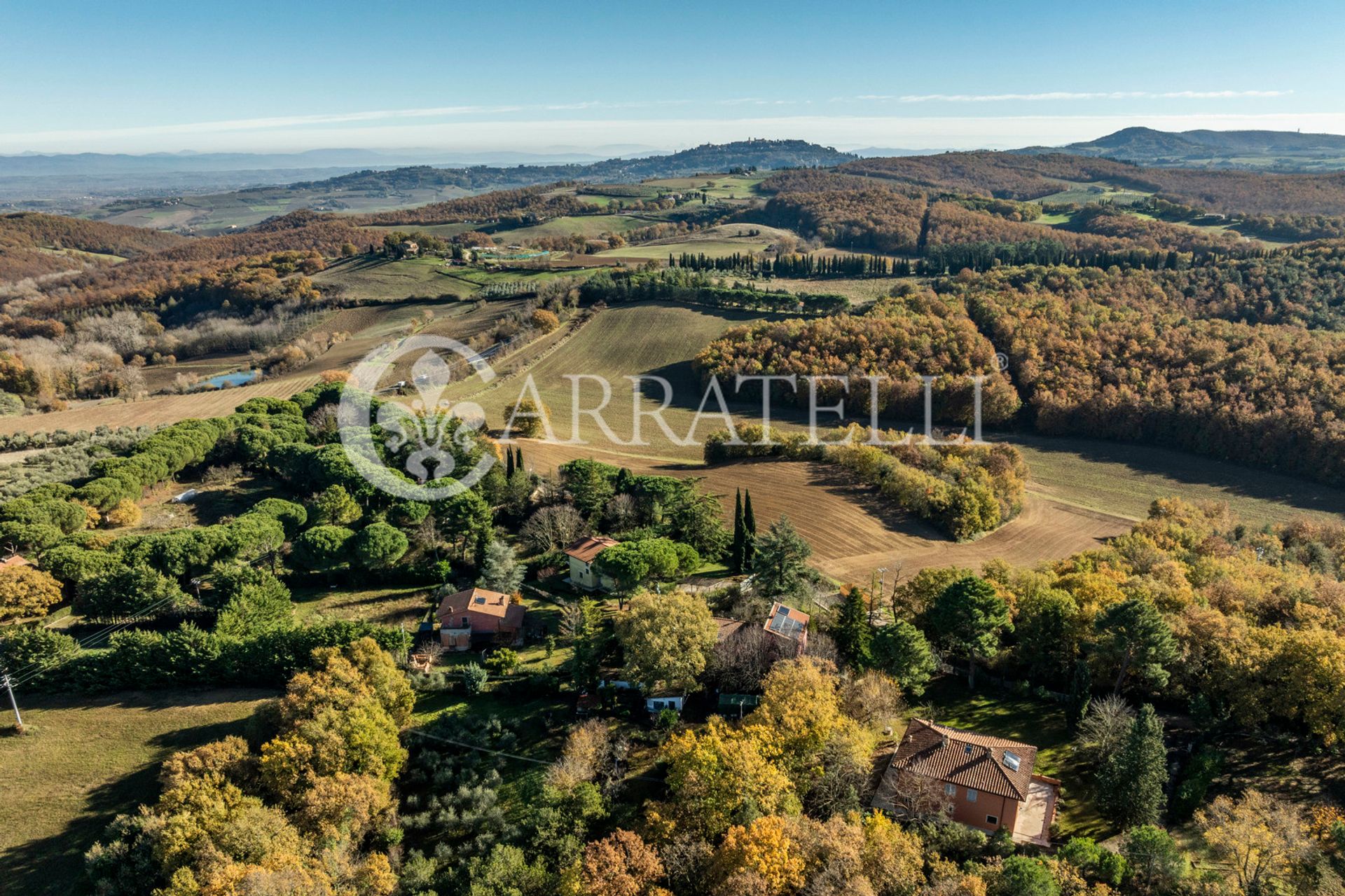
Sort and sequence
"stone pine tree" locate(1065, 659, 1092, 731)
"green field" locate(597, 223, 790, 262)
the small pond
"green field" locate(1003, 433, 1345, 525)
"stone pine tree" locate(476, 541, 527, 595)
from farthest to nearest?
"green field" locate(597, 223, 790, 262)
the small pond
"green field" locate(1003, 433, 1345, 525)
"stone pine tree" locate(476, 541, 527, 595)
"stone pine tree" locate(1065, 659, 1092, 731)

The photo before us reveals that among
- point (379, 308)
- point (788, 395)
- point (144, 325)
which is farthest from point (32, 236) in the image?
point (788, 395)

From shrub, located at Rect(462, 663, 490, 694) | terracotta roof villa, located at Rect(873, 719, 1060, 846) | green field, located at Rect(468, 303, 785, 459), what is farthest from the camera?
green field, located at Rect(468, 303, 785, 459)

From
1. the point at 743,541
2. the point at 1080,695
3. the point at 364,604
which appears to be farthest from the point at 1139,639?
the point at 364,604

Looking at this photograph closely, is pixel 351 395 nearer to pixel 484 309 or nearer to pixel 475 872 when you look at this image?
pixel 484 309

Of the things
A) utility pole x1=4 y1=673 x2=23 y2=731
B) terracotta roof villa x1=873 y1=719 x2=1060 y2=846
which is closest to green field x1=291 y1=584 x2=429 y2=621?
utility pole x1=4 y1=673 x2=23 y2=731

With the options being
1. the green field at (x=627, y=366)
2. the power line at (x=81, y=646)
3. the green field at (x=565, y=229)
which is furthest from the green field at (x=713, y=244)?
the power line at (x=81, y=646)

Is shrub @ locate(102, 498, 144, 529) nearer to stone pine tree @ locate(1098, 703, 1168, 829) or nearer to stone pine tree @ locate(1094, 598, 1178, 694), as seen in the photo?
stone pine tree @ locate(1098, 703, 1168, 829)

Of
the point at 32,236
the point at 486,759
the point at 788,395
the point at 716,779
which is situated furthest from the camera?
the point at 32,236
